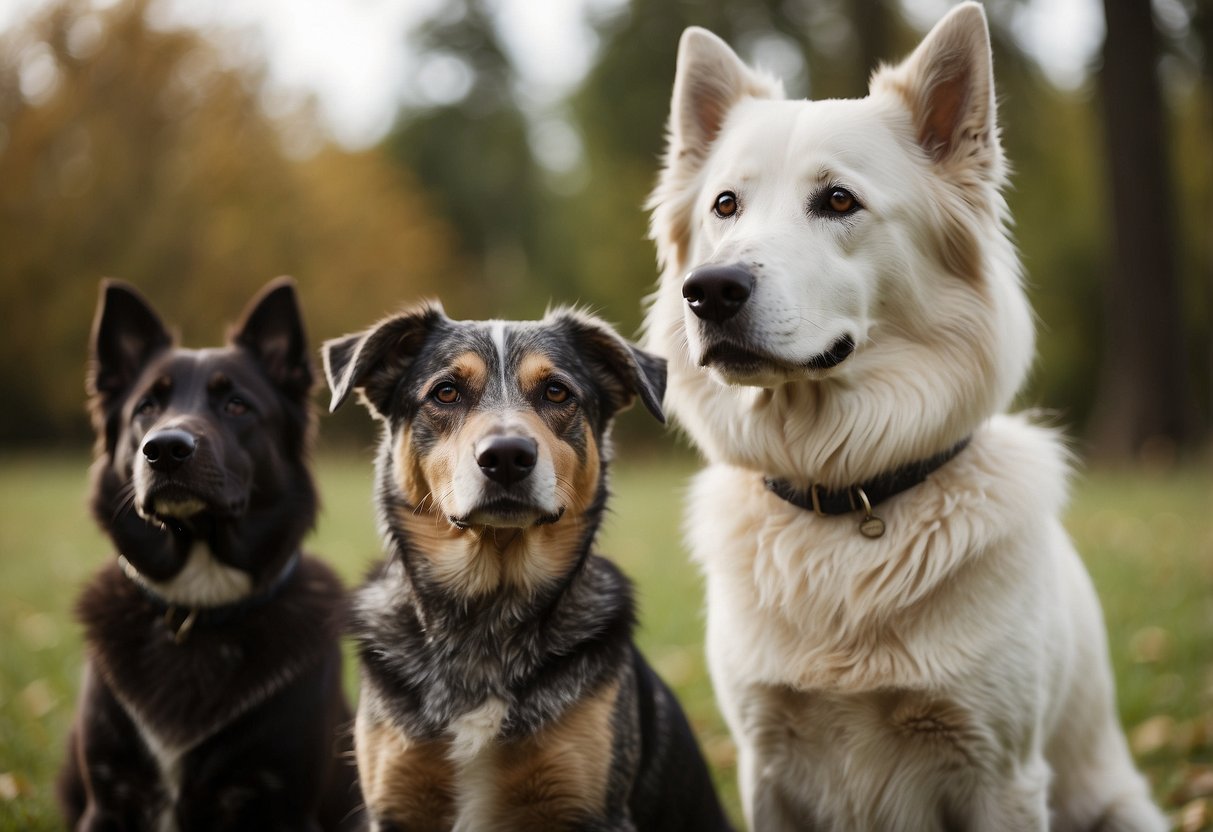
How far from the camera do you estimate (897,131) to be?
3352 millimetres

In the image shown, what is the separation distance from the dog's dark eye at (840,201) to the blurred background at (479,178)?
29.5ft

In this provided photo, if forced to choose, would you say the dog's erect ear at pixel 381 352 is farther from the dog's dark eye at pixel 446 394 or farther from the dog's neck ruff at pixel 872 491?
the dog's neck ruff at pixel 872 491

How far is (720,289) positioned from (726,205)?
0.61m

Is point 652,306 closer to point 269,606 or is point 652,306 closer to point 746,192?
point 746,192

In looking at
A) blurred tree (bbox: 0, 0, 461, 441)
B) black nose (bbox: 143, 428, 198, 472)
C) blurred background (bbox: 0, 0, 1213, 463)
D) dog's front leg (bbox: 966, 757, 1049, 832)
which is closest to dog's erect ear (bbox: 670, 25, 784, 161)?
black nose (bbox: 143, 428, 198, 472)

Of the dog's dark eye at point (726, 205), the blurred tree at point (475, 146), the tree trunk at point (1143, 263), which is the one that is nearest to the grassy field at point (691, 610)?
the dog's dark eye at point (726, 205)

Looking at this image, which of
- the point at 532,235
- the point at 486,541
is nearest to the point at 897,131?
the point at 486,541

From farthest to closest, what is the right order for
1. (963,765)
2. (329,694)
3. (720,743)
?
(720,743), (329,694), (963,765)

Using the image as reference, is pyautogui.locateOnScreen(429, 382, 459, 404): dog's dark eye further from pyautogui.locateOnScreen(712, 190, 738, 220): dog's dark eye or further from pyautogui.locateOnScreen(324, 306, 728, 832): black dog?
pyautogui.locateOnScreen(712, 190, 738, 220): dog's dark eye

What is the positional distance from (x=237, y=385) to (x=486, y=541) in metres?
1.34

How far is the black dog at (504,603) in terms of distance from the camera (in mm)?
3025

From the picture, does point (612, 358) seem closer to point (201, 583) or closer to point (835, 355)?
point (835, 355)

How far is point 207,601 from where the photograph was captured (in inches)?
150

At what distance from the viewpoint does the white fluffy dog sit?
120 inches
